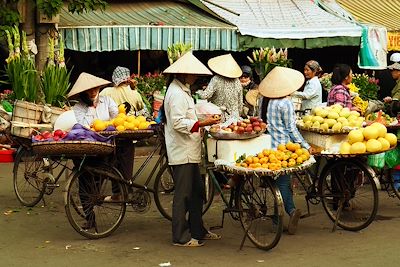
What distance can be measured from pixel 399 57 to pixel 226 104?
558 centimetres

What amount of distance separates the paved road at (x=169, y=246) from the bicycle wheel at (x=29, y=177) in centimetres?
45

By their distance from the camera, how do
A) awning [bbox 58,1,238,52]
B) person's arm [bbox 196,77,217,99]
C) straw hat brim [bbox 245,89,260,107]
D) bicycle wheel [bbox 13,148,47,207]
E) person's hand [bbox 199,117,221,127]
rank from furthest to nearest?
awning [bbox 58,1,238,52]
straw hat brim [bbox 245,89,260,107]
person's arm [bbox 196,77,217,99]
bicycle wheel [bbox 13,148,47,207]
person's hand [bbox 199,117,221,127]

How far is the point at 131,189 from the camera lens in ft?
31.4

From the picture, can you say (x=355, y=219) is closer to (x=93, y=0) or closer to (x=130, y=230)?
(x=130, y=230)

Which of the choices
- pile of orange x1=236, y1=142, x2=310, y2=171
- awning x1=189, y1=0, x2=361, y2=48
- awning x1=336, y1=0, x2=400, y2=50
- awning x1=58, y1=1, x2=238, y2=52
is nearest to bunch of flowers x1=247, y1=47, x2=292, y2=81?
pile of orange x1=236, y1=142, x2=310, y2=171

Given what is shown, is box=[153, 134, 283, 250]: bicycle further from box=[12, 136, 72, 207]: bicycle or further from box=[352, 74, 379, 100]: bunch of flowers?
box=[352, 74, 379, 100]: bunch of flowers

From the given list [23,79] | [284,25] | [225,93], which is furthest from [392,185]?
[284,25]

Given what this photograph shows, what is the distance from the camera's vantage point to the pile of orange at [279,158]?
27.7 feet

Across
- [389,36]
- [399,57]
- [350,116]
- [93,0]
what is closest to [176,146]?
[350,116]

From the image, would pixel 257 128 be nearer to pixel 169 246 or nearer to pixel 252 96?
pixel 169 246

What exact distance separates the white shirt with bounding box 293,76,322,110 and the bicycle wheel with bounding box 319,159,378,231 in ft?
8.45

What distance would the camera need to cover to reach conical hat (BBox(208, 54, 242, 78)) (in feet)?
36.1

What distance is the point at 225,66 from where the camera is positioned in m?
11.1

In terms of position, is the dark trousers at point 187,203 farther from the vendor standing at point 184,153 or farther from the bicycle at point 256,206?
the bicycle at point 256,206
